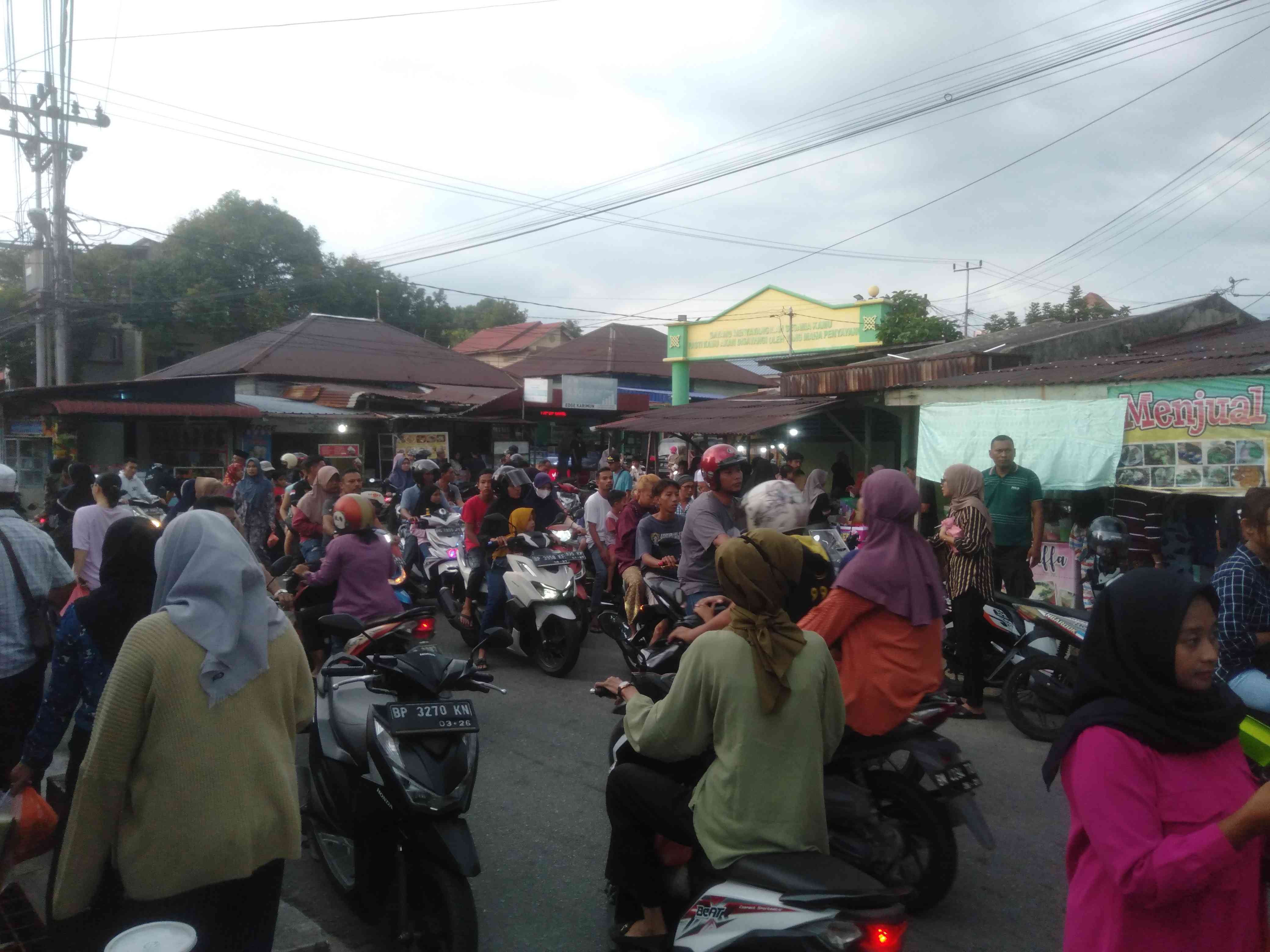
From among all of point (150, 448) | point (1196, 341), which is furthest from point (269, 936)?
point (150, 448)

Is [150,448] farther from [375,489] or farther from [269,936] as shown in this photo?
[269,936]

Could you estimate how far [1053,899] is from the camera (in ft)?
13.4

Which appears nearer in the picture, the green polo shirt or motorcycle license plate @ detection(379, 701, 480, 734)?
motorcycle license plate @ detection(379, 701, 480, 734)

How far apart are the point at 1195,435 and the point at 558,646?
5.56m

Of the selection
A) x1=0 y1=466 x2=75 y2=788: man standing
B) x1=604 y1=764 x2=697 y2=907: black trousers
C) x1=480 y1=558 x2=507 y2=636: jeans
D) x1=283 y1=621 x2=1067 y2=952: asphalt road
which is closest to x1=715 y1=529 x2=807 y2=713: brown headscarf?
x1=604 y1=764 x2=697 y2=907: black trousers

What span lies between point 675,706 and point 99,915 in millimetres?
2110

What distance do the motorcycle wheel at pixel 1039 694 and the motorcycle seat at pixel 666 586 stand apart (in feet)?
7.53

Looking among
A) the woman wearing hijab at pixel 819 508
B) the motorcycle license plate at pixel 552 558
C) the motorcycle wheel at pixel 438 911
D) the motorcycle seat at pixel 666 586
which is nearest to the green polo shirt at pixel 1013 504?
the woman wearing hijab at pixel 819 508

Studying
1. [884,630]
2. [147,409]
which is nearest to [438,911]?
[884,630]

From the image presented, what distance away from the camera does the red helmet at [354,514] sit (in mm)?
5469

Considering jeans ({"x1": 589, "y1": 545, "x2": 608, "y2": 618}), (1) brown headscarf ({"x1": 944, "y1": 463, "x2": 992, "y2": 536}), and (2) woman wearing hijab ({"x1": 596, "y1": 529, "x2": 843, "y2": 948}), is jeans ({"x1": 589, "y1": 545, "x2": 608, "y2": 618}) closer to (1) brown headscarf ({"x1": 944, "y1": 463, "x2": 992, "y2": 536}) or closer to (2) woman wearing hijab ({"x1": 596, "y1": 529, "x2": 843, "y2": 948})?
(1) brown headscarf ({"x1": 944, "y1": 463, "x2": 992, "y2": 536})

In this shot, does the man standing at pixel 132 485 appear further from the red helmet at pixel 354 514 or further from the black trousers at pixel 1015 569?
the black trousers at pixel 1015 569

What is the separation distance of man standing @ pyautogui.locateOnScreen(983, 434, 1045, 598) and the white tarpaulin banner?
4.22 ft

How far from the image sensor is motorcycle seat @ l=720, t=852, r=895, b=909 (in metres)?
2.39
